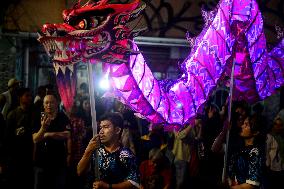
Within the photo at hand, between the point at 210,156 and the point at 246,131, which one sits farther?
the point at 210,156

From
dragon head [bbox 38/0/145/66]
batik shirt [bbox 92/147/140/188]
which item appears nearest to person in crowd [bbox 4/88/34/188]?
batik shirt [bbox 92/147/140/188]

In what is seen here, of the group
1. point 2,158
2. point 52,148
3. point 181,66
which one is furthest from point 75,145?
point 181,66

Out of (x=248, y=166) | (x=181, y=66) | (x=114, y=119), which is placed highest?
(x=181, y=66)

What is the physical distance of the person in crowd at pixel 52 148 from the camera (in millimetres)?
5773

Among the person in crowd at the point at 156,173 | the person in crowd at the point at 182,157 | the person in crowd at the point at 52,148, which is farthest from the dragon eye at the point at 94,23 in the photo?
the person in crowd at the point at 182,157

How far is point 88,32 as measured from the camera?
3.68m

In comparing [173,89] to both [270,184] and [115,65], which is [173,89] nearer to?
[115,65]

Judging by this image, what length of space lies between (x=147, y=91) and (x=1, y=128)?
2665mm

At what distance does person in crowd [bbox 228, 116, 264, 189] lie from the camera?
4.77 meters

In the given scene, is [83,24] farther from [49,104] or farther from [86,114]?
[86,114]

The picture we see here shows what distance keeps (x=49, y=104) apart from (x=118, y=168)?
1.77 metres

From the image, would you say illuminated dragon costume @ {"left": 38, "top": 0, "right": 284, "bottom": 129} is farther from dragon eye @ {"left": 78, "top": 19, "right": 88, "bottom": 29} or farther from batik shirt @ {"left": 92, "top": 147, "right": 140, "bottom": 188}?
batik shirt @ {"left": 92, "top": 147, "right": 140, "bottom": 188}

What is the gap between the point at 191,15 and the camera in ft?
32.3

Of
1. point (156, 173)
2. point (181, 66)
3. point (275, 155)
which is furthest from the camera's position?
point (275, 155)
